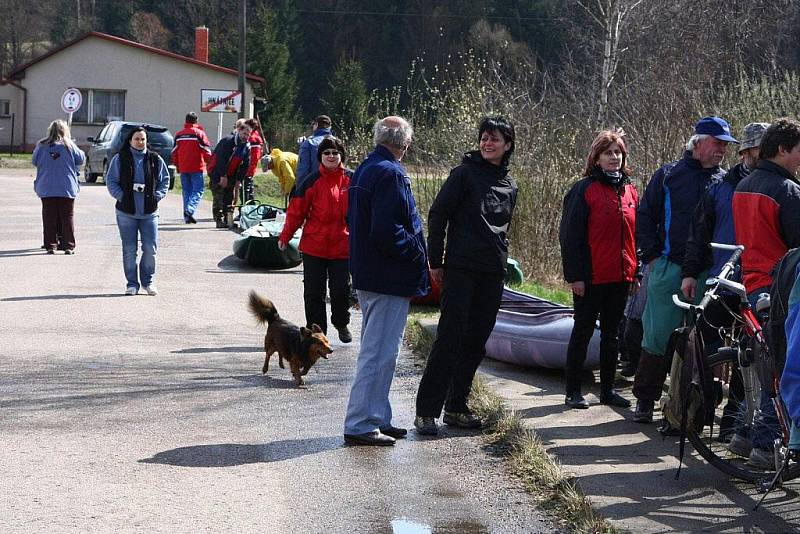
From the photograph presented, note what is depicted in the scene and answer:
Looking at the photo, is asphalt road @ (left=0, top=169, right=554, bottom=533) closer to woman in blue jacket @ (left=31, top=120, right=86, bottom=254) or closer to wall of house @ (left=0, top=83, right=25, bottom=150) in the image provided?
woman in blue jacket @ (left=31, top=120, right=86, bottom=254)

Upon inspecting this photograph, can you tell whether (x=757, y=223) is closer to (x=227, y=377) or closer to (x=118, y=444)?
(x=118, y=444)

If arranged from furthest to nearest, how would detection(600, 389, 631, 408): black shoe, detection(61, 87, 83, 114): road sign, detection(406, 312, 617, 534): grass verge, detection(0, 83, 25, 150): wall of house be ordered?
detection(0, 83, 25, 150): wall of house → detection(61, 87, 83, 114): road sign → detection(600, 389, 631, 408): black shoe → detection(406, 312, 617, 534): grass verge

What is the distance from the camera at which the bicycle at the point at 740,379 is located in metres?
6.06

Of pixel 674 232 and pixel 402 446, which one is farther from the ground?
pixel 674 232

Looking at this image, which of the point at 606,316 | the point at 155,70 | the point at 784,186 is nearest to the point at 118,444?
the point at 606,316

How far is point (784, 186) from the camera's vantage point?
6.43 m

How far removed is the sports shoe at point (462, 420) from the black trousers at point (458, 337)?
32 mm

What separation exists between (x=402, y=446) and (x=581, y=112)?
15.9 meters

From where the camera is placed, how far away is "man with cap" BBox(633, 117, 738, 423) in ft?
25.5

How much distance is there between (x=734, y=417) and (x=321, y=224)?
4208mm

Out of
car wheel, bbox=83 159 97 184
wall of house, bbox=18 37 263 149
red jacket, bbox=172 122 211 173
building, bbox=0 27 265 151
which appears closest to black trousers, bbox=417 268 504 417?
red jacket, bbox=172 122 211 173

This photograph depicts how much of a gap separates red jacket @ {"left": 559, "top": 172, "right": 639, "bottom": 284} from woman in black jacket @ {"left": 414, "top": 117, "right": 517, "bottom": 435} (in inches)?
25.7

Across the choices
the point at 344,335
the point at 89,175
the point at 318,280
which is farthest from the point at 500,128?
the point at 89,175

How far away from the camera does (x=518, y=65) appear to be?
35938mm
